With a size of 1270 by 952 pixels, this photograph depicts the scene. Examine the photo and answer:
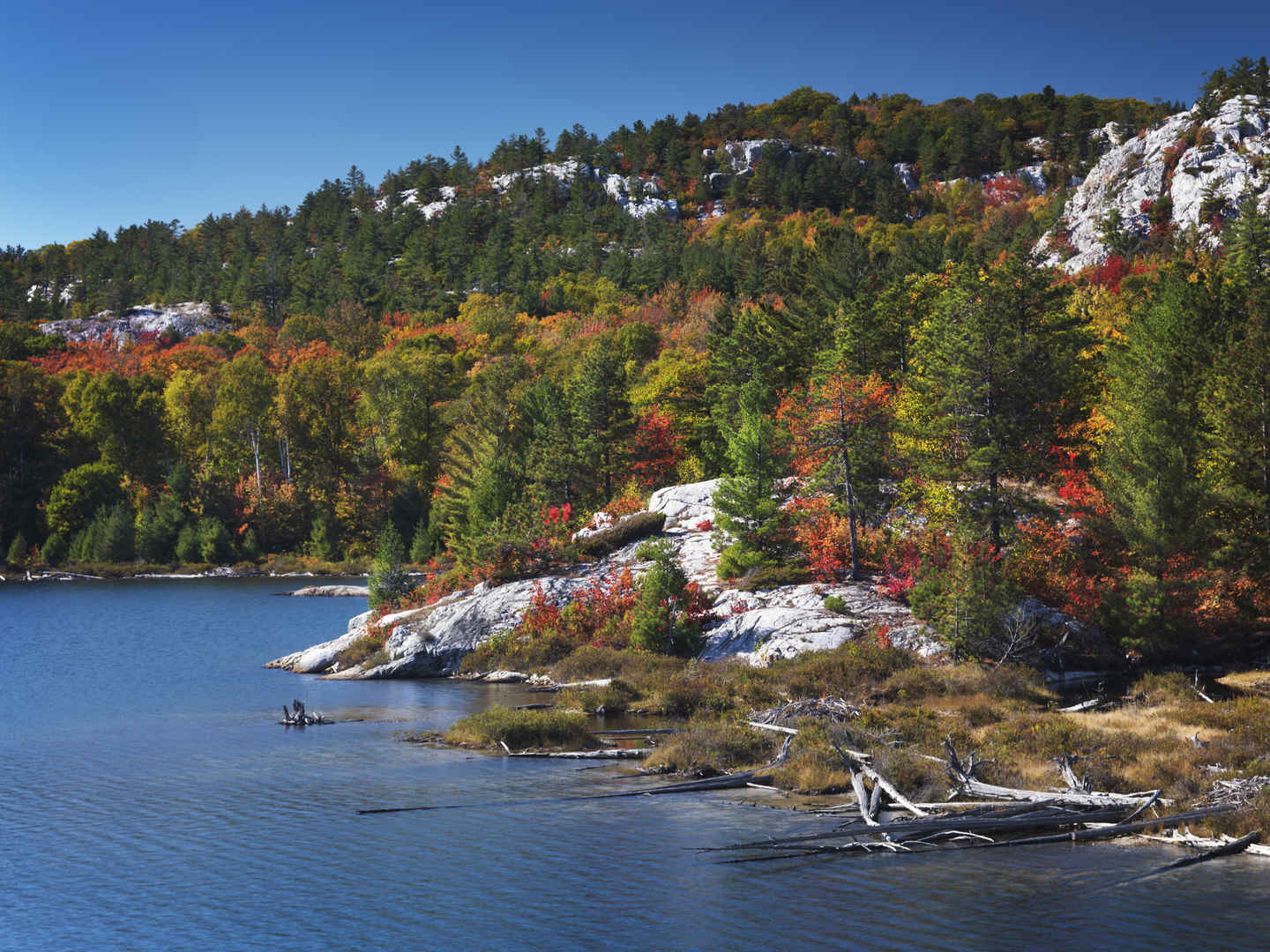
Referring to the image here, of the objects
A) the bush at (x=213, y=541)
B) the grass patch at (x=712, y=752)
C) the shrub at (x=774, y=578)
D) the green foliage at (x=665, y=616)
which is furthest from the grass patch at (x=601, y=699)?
the bush at (x=213, y=541)

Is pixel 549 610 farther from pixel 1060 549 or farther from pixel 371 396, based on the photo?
pixel 371 396

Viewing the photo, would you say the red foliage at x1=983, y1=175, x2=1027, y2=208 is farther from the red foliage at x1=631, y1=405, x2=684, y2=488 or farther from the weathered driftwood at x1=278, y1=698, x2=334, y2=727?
the weathered driftwood at x1=278, y1=698, x2=334, y2=727

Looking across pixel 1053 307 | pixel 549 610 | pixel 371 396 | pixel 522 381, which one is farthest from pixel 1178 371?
pixel 371 396

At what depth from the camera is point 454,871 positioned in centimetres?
2195

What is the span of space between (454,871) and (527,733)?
12488 mm

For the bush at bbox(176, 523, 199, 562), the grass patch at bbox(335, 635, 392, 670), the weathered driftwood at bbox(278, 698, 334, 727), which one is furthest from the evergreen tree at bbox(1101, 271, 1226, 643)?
the bush at bbox(176, 523, 199, 562)

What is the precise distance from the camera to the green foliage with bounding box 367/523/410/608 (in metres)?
60.8

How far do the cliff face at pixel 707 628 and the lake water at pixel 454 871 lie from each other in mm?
14974

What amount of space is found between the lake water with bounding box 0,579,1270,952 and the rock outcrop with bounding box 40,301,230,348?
15307 cm

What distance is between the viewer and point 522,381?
109 meters

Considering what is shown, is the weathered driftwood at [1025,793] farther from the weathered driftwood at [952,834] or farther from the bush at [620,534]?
the bush at [620,534]

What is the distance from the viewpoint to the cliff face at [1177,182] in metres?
100

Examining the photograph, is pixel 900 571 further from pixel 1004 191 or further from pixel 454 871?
pixel 1004 191

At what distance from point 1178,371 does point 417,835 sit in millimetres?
46930
